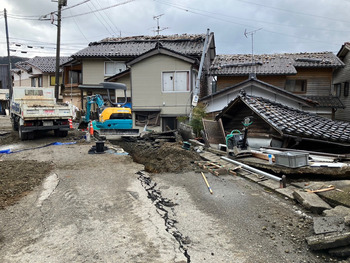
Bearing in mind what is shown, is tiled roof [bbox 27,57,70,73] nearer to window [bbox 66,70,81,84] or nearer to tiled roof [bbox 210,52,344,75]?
window [bbox 66,70,81,84]

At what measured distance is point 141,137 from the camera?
14.1m

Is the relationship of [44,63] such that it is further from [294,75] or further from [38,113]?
[294,75]

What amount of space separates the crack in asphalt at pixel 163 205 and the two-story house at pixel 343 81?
19.4 meters

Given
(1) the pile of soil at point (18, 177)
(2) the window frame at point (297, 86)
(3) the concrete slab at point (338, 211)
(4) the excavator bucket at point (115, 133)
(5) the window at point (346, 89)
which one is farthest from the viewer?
(5) the window at point (346, 89)

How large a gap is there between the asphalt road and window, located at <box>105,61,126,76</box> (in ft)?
53.8

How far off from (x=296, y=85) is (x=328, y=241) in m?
18.8

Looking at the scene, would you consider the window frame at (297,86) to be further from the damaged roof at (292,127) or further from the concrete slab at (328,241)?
the concrete slab at (328,241)

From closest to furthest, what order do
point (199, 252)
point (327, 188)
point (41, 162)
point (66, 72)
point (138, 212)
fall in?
1. point (199, 252)
2. point (138, 212)
3. point (327, 188)
4. point (41, 162)
5. point (66, 72)

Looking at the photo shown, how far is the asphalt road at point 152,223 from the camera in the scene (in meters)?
3.54

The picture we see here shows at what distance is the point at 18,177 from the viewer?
6.99 metres

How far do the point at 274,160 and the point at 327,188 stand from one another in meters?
2.24

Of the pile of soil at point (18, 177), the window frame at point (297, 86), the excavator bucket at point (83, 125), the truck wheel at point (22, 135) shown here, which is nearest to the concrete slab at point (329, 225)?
the pile of soil at point (18, 177)

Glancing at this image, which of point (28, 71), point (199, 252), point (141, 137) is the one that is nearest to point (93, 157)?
point (141, 137)

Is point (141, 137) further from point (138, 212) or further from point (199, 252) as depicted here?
point (199, 252)
